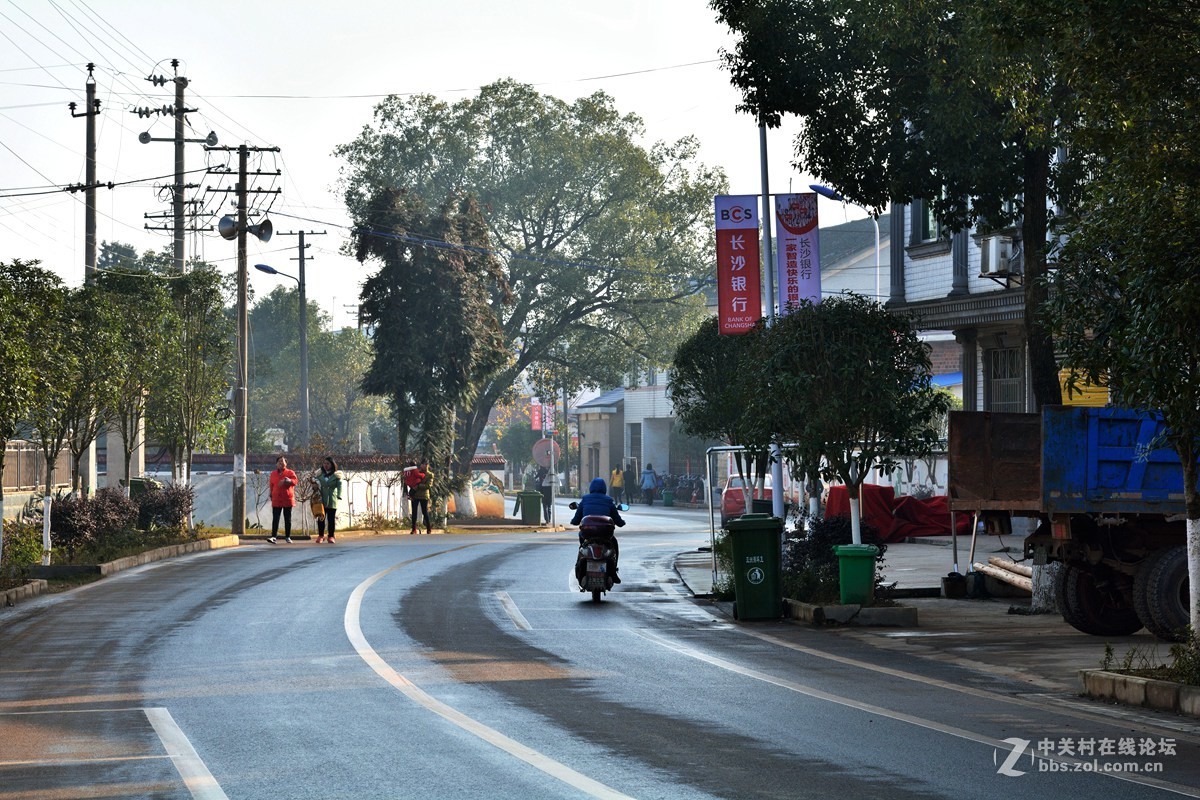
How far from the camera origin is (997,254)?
87.9ft

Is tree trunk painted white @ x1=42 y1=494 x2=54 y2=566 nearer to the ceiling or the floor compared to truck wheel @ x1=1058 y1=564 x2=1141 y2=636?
nearer to the ceiling

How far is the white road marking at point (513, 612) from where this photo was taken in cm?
1661

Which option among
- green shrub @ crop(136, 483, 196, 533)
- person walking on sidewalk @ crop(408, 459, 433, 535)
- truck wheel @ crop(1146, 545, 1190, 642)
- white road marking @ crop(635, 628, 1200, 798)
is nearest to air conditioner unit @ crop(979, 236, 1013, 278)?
truck wheel @ crop(1146, 545, 1190, 642)

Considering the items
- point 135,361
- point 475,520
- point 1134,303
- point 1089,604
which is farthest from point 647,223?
point 1134,303

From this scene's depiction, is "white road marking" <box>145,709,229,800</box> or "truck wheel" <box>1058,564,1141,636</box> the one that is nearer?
"white road marking" <box>145,709,229,800</box>

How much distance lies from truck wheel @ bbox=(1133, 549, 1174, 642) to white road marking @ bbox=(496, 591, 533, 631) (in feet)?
19.8

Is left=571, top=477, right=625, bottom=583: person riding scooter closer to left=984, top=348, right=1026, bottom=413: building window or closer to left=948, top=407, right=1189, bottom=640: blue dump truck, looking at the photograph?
left=948, top=407, right=1189, bottom=640: blue dump truck

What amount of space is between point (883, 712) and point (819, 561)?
28.5ft

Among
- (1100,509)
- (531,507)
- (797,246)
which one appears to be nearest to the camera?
(1100,509)

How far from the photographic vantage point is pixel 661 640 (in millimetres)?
15359

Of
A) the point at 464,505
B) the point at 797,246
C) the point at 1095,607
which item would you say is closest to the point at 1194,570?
the point at 1095,607

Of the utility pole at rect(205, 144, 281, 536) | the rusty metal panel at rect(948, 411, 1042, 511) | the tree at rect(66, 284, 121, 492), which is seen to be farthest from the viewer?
the utility pole at rect(205, 144, 281, 536)

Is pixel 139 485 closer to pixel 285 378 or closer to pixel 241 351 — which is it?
pixel 241 351

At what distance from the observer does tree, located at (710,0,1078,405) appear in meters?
17.7
